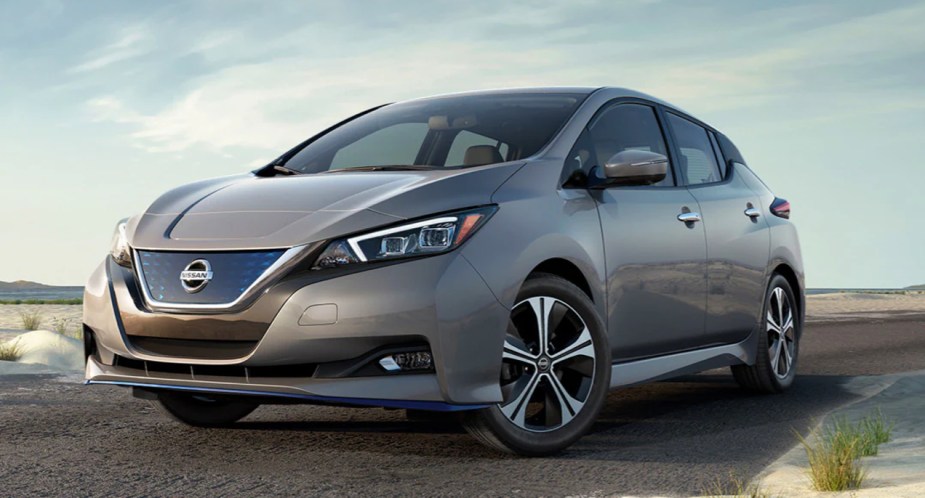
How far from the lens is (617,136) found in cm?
647

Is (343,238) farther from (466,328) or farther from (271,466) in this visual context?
(271,466)

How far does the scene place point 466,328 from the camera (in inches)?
187

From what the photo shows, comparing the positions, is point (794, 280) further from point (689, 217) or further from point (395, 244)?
point (395, 244)

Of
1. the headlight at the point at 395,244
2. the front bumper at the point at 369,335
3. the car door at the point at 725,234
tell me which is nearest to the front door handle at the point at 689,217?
the car door at the point at 725,234

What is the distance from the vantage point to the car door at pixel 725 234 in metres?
6.94

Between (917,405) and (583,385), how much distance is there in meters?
2.73

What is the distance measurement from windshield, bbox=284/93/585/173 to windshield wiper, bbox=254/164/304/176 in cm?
8

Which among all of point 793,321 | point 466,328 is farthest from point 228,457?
point 793,321

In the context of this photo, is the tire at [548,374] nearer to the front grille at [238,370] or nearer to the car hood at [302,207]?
the car hood at [302,207]

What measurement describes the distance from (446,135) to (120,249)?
6.42 feet

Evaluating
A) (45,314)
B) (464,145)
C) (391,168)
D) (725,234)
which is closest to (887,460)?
(725,234)

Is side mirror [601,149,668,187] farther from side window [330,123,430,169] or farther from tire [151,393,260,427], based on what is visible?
tire [151,393,260,427]

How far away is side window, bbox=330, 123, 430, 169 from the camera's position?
244 inches

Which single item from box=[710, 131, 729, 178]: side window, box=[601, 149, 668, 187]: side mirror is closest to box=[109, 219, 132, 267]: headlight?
box=[601, 149, 668, 187]: side mirror
